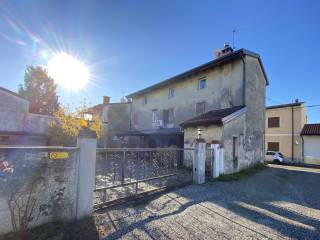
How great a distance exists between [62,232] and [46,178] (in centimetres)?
105

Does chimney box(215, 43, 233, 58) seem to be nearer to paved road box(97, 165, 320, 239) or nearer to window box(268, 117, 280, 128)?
window box(268, 117, 280, 128)

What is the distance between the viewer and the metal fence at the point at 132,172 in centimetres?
527

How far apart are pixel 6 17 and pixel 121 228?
8.02 metres

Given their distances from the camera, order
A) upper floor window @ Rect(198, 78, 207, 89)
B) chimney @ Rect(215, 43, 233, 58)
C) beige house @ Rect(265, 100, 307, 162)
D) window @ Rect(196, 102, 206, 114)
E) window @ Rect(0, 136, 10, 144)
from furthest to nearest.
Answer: beige house @ Rect(265, 100, 307, 162) → chimney @ Rect(215, 43, 233, 58) → upper floor window @ Rect(198, 78, 207, 89) → window @ Rect(196, 102, 206, 114) → window @ Rect(0, 136, 10, 144)

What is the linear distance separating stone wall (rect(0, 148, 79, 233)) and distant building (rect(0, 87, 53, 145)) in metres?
13.7

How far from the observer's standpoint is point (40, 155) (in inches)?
139

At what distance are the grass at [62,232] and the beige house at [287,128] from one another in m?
23.9

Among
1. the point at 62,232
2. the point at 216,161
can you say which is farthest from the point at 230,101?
the point at 62,232

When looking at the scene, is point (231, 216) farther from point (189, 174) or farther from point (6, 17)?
point (6, 17)

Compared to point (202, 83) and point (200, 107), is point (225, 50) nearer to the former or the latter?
point (202, 83)

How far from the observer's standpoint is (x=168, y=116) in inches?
730

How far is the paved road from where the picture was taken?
380cm

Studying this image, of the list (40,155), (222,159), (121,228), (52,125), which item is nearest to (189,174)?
(222,159)

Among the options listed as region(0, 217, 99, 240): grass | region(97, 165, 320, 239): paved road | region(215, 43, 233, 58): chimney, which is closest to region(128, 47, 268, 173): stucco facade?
region(215, 43, 233, 58): chimney
